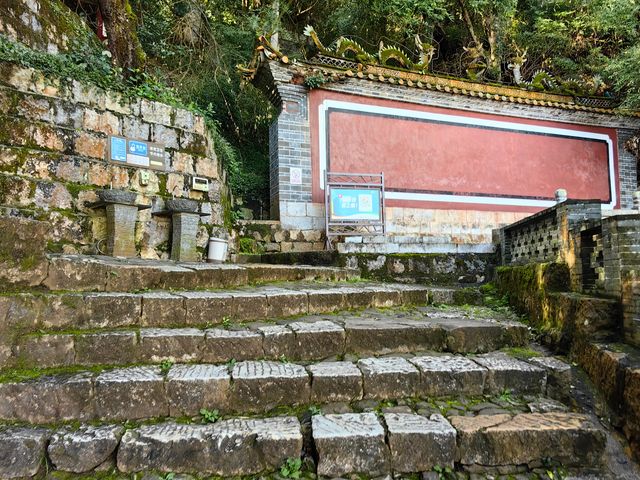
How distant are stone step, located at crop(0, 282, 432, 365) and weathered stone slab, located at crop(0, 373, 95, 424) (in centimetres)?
33

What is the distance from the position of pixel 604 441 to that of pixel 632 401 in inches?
12.8

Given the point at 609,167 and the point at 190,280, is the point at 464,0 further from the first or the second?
the point at 190,280

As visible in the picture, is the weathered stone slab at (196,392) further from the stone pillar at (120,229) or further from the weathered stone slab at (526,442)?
the stone pillar at (120,229)

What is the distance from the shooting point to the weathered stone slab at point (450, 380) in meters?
2.83

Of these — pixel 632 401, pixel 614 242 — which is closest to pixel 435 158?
pixel 614 242

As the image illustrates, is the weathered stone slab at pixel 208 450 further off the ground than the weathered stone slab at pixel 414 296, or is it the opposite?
the weathered stone slab at pixel 414 296

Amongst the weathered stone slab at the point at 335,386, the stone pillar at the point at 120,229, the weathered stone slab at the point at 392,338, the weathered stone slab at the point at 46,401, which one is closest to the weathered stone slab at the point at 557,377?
the weathered stone slab at the point at 392,338

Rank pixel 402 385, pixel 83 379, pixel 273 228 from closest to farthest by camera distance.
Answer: pixel 83 379, pixel 402 385, pixel 273 228

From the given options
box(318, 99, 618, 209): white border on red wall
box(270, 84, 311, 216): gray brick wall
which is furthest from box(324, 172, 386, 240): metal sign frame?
box(270, 84, 311, 216): gray brick wall

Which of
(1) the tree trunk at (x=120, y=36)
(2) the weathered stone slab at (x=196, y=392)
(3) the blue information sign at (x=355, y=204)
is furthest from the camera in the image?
(1) the tree trunk at (x=120, y=36)

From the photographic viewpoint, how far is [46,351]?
2648 mm

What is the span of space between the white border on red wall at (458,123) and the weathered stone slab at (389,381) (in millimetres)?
6706

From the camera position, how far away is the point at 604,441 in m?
2.47

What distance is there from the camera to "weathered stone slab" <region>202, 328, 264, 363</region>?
2.95 metres
